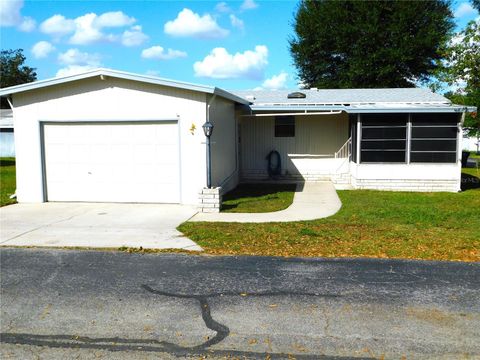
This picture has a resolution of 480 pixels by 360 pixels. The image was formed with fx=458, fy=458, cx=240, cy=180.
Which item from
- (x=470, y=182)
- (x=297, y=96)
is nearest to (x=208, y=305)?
(x=297, y=96)

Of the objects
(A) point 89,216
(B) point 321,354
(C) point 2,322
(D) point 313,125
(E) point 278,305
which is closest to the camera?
(B) point 321,354

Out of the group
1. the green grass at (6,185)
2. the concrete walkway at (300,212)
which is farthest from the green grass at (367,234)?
the green grass at (6,185)

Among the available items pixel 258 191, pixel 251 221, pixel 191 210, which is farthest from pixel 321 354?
pixel 258 191

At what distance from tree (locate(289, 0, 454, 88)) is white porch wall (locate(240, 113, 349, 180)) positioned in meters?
14.4

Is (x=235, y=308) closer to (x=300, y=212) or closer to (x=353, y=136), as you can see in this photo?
(x=300, y=212)

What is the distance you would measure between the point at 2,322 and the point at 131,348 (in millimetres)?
1556

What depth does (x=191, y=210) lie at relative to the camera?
10.9 metres

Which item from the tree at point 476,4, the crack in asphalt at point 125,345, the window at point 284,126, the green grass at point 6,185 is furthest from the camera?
the tree at point 476,4

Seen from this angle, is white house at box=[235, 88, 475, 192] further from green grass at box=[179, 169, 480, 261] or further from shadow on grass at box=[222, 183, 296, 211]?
green grass at box=[179, 169, 480, 261]

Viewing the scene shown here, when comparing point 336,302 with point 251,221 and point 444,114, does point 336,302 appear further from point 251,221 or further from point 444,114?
point 444,114

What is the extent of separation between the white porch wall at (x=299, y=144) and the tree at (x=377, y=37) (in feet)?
47.4

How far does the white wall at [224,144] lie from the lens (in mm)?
12355

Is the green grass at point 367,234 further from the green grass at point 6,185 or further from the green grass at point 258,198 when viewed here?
the green grass at point 6,185

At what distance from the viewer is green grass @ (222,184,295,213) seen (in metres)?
11.3
